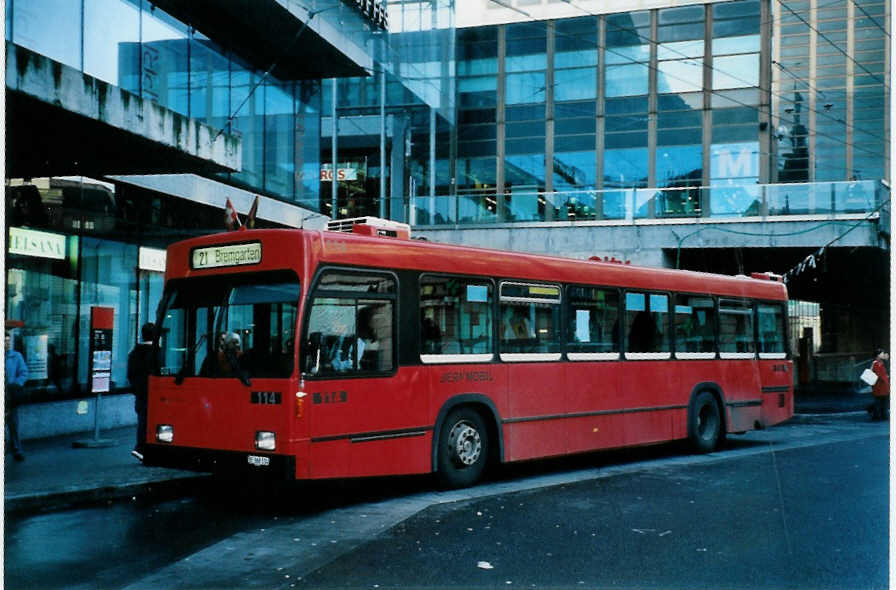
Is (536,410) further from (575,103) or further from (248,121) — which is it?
(575,103)

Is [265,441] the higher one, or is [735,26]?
[735,26]

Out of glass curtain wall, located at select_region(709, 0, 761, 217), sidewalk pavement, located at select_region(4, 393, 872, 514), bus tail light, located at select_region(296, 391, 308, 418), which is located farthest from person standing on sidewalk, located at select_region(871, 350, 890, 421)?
glass curtain wall, located at select_region(709, 0, 761, 217)

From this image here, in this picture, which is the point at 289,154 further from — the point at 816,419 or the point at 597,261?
the point at 816,419

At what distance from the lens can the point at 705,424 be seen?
49.3 ft

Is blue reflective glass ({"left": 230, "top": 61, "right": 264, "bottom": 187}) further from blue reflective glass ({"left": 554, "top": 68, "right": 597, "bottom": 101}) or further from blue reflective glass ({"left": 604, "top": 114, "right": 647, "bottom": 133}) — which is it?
blue reflective glass ({"left": 604, "top": 114, "right": 647, "bottom": 133})

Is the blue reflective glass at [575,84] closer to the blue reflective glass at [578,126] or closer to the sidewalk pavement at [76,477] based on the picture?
the blue reflective glass at [578,126]

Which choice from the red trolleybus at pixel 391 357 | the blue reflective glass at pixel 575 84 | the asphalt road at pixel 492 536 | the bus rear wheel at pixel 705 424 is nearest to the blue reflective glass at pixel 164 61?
the red trolleybus at pixel 391 357

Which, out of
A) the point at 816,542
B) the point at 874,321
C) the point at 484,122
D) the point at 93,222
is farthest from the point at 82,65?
the point at 874,321

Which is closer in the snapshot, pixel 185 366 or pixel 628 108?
pixel 185 366

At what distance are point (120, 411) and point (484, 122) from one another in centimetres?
2803

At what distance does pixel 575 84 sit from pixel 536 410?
31359mm

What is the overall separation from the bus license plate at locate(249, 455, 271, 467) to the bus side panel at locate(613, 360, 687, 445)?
5.71m

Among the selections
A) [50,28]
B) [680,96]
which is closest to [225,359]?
[50,28]

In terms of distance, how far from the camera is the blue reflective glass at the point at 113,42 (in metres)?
14.6
